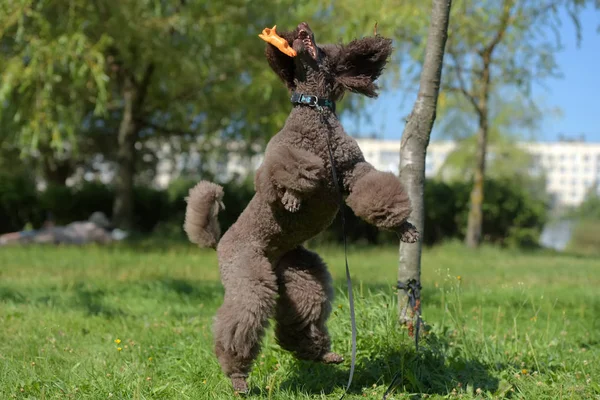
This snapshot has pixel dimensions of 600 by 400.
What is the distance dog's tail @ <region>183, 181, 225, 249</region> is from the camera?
3.71m

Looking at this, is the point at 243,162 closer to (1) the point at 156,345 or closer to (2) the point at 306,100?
(1) the point at 156,345

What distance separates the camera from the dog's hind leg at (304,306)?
3.55 metres

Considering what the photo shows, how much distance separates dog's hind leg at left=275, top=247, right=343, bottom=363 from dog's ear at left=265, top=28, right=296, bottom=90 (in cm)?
102

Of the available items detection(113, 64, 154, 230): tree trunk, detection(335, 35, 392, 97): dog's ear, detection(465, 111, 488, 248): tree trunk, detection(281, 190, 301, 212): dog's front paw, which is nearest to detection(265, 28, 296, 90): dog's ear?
detection(335, 35, 392, 97): dog's ear

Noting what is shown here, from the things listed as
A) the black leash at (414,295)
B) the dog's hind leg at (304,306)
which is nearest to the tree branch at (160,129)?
the black leash at (414,295)

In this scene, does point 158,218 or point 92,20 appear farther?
point 158,218

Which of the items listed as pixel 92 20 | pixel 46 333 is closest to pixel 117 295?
pixel 46 333

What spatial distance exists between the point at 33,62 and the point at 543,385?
9.15m

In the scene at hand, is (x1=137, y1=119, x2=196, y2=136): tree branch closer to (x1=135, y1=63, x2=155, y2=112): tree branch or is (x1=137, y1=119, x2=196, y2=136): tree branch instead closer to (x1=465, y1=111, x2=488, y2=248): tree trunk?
(x1=135, y1=63, x2=155, y2=112): tree branch

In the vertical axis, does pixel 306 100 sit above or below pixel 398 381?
above

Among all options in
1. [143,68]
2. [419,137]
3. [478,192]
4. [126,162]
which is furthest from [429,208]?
[419,137]

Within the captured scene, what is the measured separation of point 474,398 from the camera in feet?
11.9

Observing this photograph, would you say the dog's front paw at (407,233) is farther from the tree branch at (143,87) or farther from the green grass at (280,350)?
the tree branch at (143,87)

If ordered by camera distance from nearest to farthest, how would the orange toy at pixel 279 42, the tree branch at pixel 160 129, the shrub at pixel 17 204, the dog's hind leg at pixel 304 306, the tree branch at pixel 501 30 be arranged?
the orange toy at pixel 279 42
the dog's hind leg at pixel 304 306
the tree branch at pixel 501 30
the tree branch at pixel 160 129
the shrub at pixel 17 204
